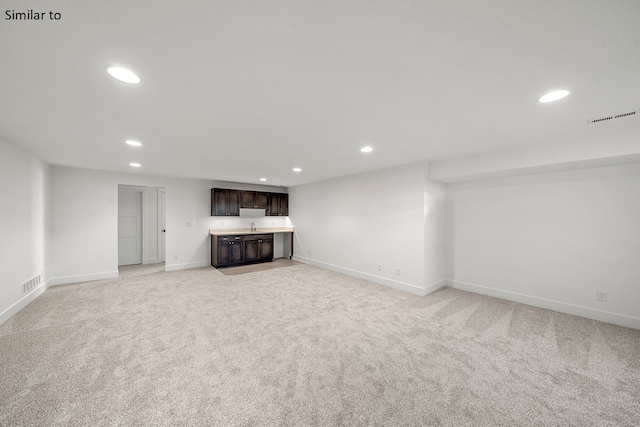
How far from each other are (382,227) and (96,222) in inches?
238

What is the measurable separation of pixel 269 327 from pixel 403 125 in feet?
9.25

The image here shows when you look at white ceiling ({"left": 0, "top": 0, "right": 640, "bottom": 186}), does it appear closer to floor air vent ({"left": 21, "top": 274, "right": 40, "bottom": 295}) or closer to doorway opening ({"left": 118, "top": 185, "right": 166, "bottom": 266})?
floor air vent ({"left": 21, "top": 274, "right": 40, "bottom": 295})

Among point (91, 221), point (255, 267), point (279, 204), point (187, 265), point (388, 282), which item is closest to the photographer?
point (388, 282)

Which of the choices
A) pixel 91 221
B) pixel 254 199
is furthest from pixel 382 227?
pixel 91 221

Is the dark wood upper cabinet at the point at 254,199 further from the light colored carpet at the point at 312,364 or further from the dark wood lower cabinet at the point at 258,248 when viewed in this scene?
the light colored carpet at the point at 312,364

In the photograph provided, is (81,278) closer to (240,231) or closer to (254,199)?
(240,231)

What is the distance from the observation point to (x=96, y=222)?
5.02 metres

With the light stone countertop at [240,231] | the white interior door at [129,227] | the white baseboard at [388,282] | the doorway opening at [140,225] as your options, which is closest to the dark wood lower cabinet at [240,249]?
the light stone countertop at [240,231]

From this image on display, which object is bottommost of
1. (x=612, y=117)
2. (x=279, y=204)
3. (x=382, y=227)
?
(x=382, y=227)

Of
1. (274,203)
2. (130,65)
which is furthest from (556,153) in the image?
(274,203)

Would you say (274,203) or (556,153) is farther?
(274,203)

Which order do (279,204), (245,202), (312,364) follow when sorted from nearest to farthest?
1. (312,364)
2. (245,202)
3. (279,204)

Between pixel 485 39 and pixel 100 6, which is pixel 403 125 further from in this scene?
pixel 100 6

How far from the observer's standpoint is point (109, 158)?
13.0 feet
